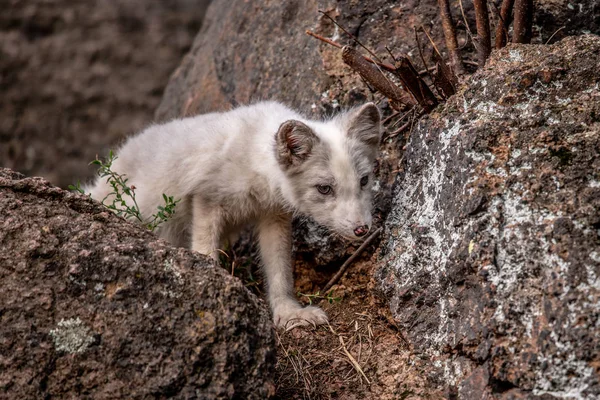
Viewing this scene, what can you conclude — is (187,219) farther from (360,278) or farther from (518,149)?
(518,149)

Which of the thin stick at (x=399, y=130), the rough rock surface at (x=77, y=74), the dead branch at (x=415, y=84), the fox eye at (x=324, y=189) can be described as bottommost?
the fox eye at (x=324, y=189)

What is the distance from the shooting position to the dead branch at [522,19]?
153 inches

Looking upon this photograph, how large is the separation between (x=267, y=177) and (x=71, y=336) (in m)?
1.98

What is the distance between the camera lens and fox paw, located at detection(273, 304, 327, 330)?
4128mm

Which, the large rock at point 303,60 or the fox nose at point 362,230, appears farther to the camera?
the large rock at point 303,60

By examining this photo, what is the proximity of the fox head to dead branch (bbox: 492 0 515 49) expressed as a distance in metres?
0.77

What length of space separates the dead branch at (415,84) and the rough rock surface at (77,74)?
561cm

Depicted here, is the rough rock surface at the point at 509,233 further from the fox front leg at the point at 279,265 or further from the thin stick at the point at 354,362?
the fox front leg at the point at 279,265

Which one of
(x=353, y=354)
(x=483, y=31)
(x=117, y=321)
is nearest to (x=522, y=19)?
(x=483, y=31)

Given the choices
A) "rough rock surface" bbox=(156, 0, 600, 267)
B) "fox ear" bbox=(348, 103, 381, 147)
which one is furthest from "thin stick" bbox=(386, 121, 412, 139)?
"rough rock surface" bbox=(156, 0, 600, 267)

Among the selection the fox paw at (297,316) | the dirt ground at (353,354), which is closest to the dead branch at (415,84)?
the dirt ground at (353,354)

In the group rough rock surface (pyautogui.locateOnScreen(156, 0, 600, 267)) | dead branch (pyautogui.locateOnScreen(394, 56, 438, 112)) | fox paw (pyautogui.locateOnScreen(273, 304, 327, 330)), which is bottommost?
fox paw (pyautogui.locateOnScreen(273, 304, 327, 330))

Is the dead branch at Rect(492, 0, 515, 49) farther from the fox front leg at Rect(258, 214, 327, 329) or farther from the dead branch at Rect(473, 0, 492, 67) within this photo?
the fox front leg at Rect(258, 214, 327, 329)

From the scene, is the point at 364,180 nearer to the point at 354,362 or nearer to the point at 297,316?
the point at 297,316
